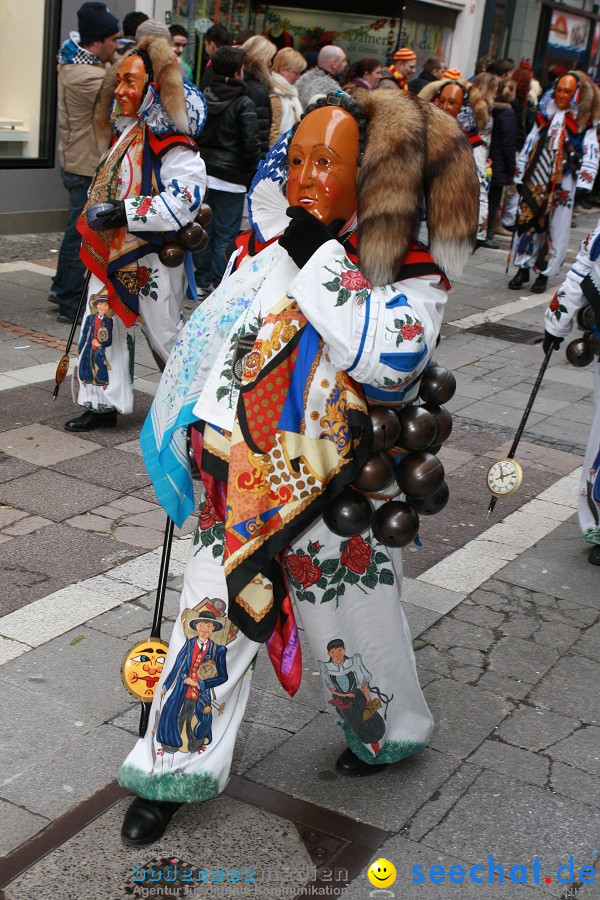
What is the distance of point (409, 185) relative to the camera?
2.65 metres

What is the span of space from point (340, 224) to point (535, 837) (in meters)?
1.74

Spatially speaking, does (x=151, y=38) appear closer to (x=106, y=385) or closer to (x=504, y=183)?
(x=106, y=385)

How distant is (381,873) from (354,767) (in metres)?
0.46

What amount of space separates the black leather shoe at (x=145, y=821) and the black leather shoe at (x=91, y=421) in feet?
10.8

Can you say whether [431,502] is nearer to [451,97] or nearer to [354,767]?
[354,767]

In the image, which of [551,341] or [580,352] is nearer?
[580,352]

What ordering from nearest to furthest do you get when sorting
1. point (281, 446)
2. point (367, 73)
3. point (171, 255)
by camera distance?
point (281, 446), point (171, 255), point (367, 73)

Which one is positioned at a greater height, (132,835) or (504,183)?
(504,183)

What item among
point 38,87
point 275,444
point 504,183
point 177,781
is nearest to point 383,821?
point 177,781

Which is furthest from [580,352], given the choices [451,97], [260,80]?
[260,80]

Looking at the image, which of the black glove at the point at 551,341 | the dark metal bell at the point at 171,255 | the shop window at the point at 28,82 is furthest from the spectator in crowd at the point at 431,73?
the black glove at the point at 551,341

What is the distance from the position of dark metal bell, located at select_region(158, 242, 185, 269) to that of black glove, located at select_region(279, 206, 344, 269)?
301 cm

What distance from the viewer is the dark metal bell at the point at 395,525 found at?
2805mm

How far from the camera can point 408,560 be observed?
488 centimetres
